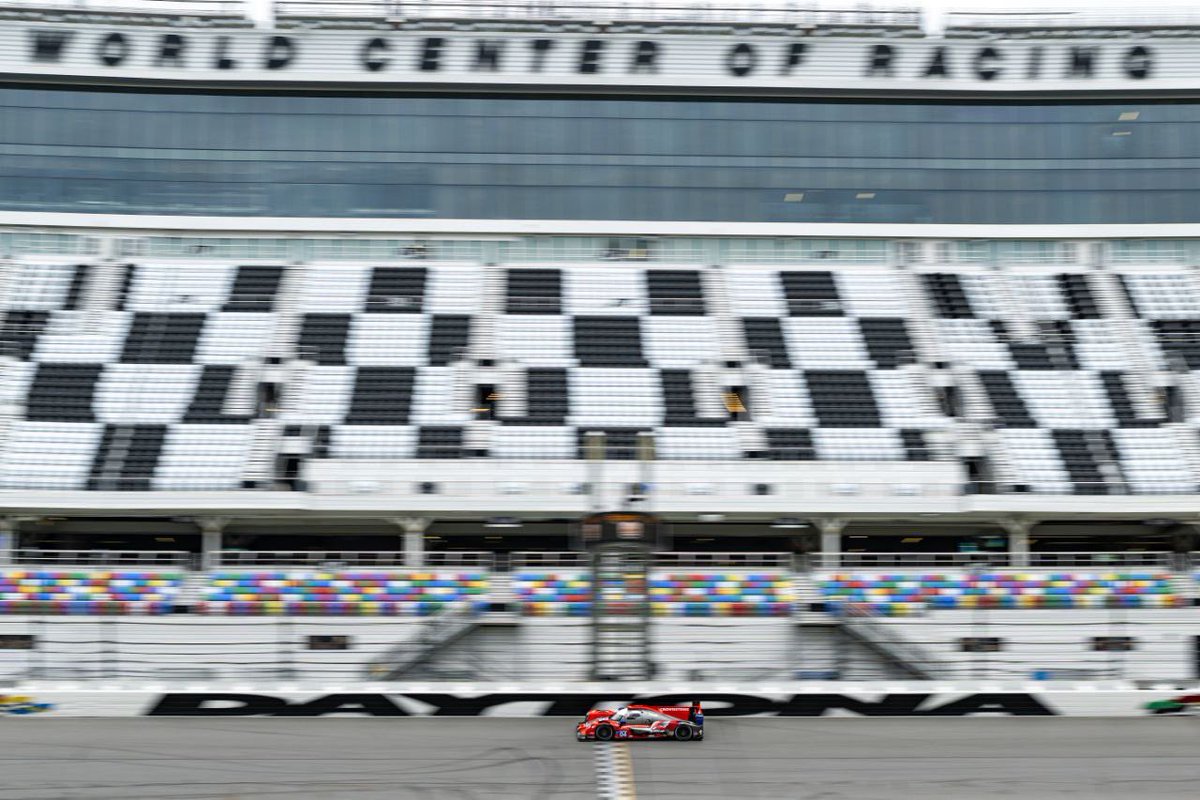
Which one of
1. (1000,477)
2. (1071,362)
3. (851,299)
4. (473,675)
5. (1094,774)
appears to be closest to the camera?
(1094,774)

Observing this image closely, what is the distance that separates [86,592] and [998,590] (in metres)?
22.5

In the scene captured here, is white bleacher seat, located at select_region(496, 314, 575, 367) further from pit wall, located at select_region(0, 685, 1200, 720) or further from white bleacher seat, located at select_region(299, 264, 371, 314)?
pit wall, located at select_region(0, 685, 1200, 720)

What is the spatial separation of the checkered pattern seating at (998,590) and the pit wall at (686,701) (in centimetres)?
715

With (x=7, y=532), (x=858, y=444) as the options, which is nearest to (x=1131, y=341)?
(x=858, y=444)

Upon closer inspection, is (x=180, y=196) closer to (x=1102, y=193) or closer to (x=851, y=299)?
(x=851, y=299)

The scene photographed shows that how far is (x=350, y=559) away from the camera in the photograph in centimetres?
3712

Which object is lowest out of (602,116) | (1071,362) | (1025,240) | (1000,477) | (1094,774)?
(1094,774)

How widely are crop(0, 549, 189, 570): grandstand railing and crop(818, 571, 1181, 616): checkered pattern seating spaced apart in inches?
661

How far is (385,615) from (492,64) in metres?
22.0

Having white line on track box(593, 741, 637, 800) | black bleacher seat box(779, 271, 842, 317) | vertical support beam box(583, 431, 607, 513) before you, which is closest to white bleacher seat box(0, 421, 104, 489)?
vertical support beam box(583, 431, 607, 513)

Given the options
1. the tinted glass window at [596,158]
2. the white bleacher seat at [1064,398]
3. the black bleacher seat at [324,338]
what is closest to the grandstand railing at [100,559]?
the black bleacher seat at [324,338]

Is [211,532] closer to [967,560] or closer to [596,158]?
[596,158]

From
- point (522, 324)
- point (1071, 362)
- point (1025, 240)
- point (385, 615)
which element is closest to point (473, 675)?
point (385, 615)

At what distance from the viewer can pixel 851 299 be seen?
4494 cm
